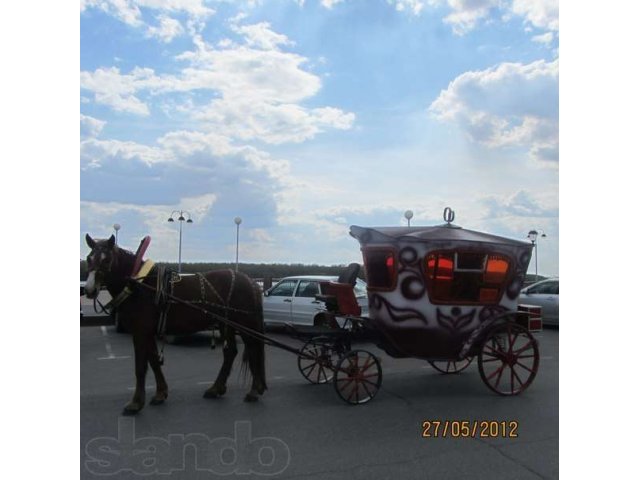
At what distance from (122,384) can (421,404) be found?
13.1 feet

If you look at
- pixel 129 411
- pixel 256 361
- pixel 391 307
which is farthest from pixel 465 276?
pixel 129 411

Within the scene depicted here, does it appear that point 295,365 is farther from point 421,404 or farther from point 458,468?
point 458,468

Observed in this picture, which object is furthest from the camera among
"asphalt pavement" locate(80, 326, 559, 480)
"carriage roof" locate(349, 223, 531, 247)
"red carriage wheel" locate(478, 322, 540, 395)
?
"red carriage wheel" locate(478, 322, 540, 395)

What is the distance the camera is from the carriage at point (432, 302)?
6789 millimetres

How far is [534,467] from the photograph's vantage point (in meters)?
4.87

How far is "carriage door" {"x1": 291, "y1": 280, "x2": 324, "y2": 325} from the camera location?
1156cm

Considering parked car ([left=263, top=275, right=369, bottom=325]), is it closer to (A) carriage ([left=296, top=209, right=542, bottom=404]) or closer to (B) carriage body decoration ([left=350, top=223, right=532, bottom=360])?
(A) carriage ([left=296, top=209, right=542, bottom=404])

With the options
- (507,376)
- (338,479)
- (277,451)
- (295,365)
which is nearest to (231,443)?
(277,451)

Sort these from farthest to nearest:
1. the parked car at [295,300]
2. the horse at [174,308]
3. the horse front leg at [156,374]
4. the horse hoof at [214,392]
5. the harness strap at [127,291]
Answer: the parked car at [295,300], the horse hoof at [214,392], the horse front leg at [156,374], the harness strap at [127,291], the horse at [174,308]

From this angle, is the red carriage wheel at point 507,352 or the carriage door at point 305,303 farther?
the carriage door at point 305,303

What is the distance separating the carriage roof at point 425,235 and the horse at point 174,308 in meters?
1.51

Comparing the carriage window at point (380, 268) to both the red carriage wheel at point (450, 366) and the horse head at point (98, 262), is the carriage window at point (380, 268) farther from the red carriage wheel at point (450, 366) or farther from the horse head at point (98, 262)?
the horse head at point (98, 262)

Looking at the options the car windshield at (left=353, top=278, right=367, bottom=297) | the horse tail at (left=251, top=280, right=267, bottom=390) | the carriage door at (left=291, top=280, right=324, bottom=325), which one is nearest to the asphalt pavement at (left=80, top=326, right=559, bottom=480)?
the horse tail at (left=251, top=280, right=267, bottom=390)
